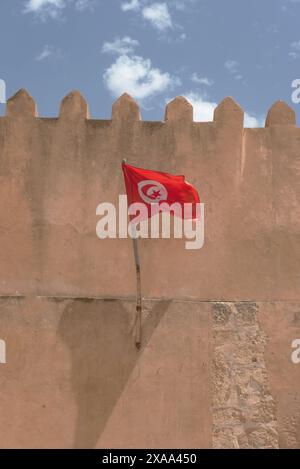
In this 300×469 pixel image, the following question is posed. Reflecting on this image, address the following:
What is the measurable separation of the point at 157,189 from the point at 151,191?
8 centimetres

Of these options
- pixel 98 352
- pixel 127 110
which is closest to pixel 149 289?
pixel 98 352

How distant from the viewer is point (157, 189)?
305 inches

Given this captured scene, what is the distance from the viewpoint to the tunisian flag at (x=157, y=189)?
7.68 metres

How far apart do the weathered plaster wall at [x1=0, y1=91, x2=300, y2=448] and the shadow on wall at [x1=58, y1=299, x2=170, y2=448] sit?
1 centimetres

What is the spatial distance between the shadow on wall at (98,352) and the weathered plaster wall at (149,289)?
0.01 meters

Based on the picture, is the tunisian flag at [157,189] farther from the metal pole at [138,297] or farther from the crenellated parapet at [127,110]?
the crenellated parapet at [127,110]

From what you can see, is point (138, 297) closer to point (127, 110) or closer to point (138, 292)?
point (138, 292)

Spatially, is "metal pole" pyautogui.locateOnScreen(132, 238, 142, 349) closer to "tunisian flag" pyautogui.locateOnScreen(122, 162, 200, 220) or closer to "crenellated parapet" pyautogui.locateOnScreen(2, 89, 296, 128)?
"tunisian flag" pyautogui.locateOnScreen(122, 162, 200, 220)

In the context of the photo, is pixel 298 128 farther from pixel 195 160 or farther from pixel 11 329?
pixel 11 329

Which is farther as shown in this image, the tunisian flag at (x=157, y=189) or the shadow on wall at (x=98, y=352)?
the tunisian flag at (x=157, y=189)

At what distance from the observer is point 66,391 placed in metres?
7.45

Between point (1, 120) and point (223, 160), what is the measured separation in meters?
2.81

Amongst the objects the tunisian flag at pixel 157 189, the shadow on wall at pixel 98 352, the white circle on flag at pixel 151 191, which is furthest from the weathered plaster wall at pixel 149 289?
the white circle on flag at pixel 151 191

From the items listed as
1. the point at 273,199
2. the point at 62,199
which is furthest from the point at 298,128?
the point at 62,199
